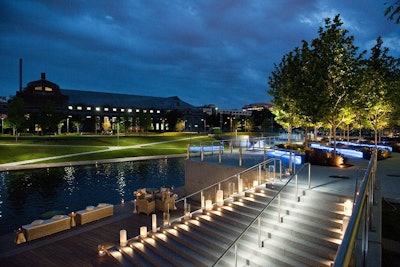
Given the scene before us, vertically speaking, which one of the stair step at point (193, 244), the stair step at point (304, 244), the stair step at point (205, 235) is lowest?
the stair step at point (193, 244)

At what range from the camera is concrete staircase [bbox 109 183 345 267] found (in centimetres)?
886

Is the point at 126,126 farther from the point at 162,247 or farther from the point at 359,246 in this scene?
the point at 359,246

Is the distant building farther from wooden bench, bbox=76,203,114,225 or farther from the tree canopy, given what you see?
the tree canopy

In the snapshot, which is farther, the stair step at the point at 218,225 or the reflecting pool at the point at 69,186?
the reflecting pool at the point at 69,186

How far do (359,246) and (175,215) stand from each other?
11756 millimetres

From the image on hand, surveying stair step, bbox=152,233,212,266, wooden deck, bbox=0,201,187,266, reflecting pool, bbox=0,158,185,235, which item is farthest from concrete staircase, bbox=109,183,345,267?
reflecting pool, bbox=0,158,185,235

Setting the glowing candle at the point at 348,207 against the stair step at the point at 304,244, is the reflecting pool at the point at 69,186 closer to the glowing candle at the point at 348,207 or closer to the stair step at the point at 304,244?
the stair step at the point at 304,244

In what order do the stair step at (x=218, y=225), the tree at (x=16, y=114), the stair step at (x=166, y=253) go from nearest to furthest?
the stair step at (x=166, y=253) < the stair step at (x=218, y=225) < the tree at (x=16, y=114)

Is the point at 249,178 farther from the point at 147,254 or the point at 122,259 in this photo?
the point at 122,259

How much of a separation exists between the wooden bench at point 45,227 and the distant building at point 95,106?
62.8 m

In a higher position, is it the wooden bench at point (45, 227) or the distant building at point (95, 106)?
the distant building at point (95, 106)

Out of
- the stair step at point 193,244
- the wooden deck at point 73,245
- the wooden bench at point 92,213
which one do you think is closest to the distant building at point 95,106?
the wooden bench at point 92,213

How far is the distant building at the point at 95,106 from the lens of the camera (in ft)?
271

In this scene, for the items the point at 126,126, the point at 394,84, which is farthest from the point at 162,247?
the point at 126,126
